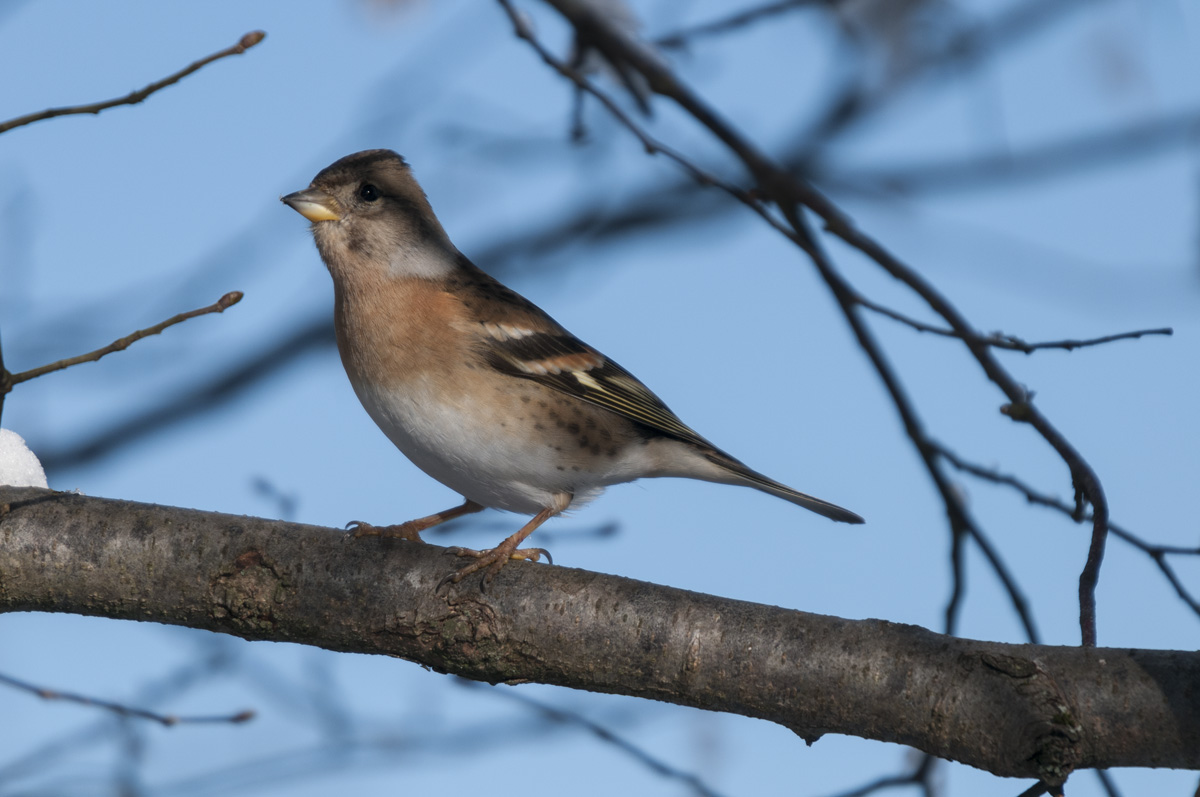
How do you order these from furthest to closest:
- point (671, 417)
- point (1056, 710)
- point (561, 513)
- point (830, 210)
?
point (671, 417) < point (561, 513) < point (830, 210) < point (1056, 710)

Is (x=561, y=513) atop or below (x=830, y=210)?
below

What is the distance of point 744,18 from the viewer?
15.1 feet

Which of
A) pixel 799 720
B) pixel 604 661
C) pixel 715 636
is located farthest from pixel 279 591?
pixel 799 720

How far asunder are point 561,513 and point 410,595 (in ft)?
3.81

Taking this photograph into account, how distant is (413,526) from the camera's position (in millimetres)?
4020

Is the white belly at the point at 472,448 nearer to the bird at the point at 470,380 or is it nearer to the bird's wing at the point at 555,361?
the bird at the point at 470,380

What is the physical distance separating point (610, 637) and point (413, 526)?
139cm

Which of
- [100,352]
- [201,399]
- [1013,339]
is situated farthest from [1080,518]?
[201,399]

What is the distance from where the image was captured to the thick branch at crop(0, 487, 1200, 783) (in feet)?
8.13

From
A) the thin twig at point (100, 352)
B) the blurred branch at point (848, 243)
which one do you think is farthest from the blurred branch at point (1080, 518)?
the thin twig at point (100, 352)

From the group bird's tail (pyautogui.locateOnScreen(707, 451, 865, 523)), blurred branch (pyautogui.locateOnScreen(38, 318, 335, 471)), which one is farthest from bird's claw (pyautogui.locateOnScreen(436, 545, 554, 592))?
blurred branch (pyautogui.locateOnScreen(38, 318, 335, 471))

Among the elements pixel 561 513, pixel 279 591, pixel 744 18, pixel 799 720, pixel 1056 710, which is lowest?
pixel 279 591

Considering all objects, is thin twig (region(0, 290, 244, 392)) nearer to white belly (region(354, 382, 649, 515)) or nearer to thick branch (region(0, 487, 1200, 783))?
thick branch (region(0, 487, 1200, 783))

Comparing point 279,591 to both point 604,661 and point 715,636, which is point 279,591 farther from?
point 715,636
